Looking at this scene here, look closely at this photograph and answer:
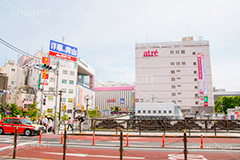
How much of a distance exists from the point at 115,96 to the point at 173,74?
4413 inches

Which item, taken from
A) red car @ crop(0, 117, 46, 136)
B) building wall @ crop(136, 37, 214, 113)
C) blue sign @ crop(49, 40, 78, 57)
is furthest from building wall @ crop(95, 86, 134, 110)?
red car @ crop(0, 117, 46, 136)

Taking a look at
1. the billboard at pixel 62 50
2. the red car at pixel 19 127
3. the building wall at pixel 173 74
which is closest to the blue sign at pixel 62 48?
the billboard at pixel 62 50

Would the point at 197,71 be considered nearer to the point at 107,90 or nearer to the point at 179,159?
the point at 179,159

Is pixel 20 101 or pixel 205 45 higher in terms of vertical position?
pixel 205 45

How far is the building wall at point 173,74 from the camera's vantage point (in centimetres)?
6253

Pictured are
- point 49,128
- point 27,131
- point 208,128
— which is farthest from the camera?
point 49,128

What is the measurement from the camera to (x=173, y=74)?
6406cm

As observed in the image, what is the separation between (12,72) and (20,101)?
1493cm

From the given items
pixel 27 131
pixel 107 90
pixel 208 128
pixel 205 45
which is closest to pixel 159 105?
pixel 205 45

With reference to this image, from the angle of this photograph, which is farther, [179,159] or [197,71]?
[197,71]

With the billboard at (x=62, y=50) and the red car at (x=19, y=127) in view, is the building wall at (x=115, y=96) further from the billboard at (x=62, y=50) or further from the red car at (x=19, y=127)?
the red car at (x=19, y=127)

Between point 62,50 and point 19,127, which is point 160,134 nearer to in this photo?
point 19,127

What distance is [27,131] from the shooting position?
60.1 ft

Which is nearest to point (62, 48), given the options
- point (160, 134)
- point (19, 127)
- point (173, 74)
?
point (19, 127)
